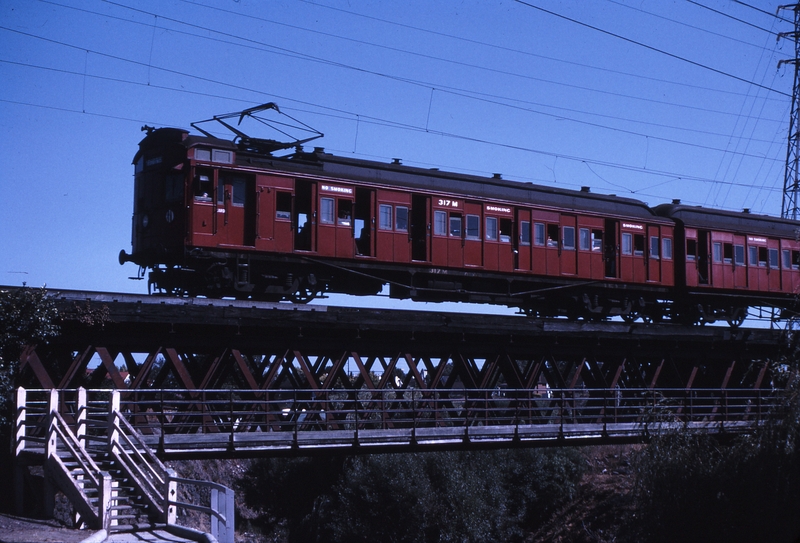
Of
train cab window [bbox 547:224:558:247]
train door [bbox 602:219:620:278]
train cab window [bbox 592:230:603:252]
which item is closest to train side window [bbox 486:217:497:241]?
train cab window [bbox 547:224:558:247]

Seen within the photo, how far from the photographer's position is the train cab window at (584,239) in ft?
92.1

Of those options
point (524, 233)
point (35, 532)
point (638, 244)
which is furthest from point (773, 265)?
point (35, 532)

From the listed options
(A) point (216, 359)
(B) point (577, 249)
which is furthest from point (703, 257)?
(A) point (216, 359)

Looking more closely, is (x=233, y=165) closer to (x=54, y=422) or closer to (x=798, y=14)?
(x=54, y=422)

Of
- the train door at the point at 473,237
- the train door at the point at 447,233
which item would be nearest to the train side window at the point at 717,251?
the train door at the point at 473,237

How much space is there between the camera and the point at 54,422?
14.5 meters

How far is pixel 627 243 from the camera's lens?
29.2m

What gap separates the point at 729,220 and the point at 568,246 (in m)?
8.97

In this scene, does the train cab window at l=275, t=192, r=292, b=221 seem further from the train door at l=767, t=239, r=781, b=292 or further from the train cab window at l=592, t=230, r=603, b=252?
the train door at l=767, t=239, r=781, b=292

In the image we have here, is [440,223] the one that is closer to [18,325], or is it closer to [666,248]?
[666,248]

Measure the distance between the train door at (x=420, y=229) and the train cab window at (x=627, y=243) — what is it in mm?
8098

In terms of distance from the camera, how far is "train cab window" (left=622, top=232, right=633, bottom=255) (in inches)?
1145

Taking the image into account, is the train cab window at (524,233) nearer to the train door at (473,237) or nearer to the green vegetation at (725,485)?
the train door at (473,237)

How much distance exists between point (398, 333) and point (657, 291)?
495 inches
